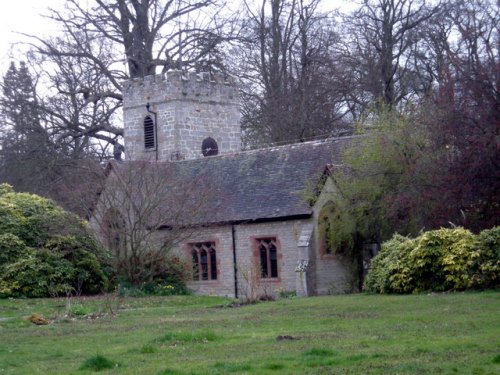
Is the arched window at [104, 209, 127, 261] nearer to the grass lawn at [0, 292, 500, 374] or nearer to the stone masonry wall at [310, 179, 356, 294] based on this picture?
the stone masonry wall at [310, 179, 356, 294]

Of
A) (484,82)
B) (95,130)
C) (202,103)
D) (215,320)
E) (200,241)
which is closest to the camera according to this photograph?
(215,320)

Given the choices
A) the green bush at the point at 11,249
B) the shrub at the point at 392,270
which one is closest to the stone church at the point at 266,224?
the shrub at the point at 392,270

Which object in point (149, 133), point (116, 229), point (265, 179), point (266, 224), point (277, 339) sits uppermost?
point (149, 133)

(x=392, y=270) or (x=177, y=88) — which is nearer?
(x=392, y=270)

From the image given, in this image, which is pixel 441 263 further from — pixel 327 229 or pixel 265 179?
pixel 265 179

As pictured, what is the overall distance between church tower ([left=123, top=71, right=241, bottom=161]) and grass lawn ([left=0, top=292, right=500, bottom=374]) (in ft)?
72.6

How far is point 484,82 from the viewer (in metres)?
24.1

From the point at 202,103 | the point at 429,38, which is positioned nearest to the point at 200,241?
the point at 202,103

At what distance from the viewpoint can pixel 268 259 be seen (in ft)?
114

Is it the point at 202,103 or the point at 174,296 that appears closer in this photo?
the point at 174,296

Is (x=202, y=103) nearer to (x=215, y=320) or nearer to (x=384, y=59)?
(x=384, y=59)

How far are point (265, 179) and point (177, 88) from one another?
31.3ft

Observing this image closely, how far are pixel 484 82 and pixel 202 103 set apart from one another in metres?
22.3

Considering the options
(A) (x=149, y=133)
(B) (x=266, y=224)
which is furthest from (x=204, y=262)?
(A) (x=149, y=133)
